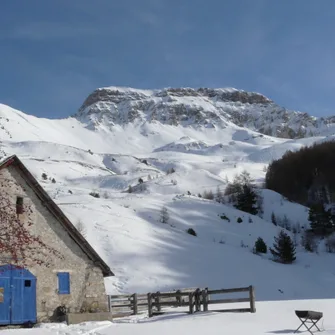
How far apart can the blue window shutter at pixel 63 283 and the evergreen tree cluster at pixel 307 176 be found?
65.0 m

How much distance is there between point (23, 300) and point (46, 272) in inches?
56.0

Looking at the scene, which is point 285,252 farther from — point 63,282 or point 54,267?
point 54,267

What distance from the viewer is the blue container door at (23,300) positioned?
2009 cm

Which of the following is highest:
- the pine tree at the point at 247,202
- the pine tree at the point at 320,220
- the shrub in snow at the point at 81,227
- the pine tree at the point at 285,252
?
the pine tree at the point at 247,202

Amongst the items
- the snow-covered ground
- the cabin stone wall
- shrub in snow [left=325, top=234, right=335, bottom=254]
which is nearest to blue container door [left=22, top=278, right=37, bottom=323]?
the cabin stone wall

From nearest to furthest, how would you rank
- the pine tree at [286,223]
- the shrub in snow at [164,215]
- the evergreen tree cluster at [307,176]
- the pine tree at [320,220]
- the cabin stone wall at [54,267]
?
the cabin stone wall at [54,267], the shrub in snow at [164,215], the pine tree at [320,220], the pine tree at [286,223], the evergreen tree cluster at [307,176]

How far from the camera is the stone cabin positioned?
20.3 m

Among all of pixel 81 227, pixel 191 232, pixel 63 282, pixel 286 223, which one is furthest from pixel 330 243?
pixel 63 282

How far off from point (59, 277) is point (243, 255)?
2568 cm

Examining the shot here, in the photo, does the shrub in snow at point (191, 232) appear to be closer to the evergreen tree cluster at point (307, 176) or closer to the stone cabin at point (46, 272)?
the stone cabin at point (46, 272)

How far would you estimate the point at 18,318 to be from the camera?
20047 mm

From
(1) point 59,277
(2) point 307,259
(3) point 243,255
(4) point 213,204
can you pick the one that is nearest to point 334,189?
(4) point 213,204

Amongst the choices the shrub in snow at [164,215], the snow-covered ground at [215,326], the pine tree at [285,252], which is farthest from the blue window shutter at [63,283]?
the shrub in snow at [164,215]

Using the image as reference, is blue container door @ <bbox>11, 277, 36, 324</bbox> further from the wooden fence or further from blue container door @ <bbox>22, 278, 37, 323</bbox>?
the wooden fence
